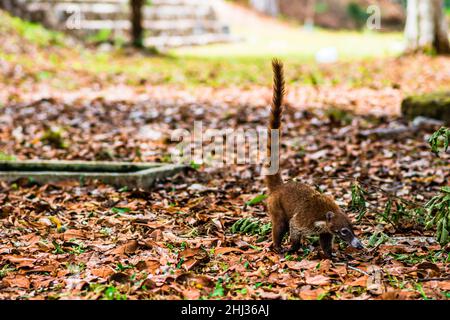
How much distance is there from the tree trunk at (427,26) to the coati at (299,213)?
35.3 feet

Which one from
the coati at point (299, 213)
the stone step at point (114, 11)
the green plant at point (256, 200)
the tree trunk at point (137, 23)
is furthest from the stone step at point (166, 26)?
the coati at point (299, 213)

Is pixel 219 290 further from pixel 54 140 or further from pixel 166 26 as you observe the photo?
pixel 166 26

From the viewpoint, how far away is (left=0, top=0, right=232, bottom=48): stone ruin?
1886 centimetres

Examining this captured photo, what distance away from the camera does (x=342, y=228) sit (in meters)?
4.50

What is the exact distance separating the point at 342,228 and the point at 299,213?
346mm

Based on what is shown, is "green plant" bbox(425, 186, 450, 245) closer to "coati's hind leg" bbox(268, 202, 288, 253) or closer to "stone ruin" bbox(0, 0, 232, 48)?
"coati's hind leg" bbox(268, 202, 288, 253)

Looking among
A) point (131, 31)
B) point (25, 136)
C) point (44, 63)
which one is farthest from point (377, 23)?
point (25, 136)

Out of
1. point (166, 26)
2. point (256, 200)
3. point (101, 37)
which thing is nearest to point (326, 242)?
point (256, 200)

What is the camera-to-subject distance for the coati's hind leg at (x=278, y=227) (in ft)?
15.9

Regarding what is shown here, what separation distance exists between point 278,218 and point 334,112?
16.8 ft

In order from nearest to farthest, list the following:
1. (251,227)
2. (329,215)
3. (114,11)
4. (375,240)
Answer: (329,215) < (375,240) < (251,227) < (114,11)

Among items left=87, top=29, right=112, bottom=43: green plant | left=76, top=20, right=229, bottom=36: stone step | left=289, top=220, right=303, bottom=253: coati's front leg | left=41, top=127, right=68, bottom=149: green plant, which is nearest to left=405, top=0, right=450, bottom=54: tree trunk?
left=87, top=29, right=112, bottom=43: green plant

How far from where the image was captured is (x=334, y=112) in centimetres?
977

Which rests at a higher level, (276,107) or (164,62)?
(276,107)
